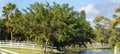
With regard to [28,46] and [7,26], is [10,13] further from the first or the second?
[28,46]

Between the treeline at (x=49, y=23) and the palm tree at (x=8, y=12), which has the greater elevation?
the palm tree at (x=8, y=12)

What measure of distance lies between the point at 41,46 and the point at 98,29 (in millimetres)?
69042

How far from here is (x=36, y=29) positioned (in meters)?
51.2

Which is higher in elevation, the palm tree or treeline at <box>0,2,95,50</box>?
the palm tree

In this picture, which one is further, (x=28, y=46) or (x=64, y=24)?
(x=28, y=46)

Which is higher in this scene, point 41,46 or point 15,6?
point 15,6

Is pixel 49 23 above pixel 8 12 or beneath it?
beneath

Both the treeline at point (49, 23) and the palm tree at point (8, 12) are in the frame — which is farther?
the palm tree at point (8, 12)

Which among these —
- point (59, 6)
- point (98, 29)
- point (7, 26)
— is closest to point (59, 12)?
point (59, 6)

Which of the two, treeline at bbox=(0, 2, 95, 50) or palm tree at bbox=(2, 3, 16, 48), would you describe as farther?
palm tree at bbox=(2, 3, 16, 48)

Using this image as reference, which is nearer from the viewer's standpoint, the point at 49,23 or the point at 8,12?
the point at 49,23

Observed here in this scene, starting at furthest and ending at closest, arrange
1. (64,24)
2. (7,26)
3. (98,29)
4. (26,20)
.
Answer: (98,29), (7,26), (26,20), (64,24)

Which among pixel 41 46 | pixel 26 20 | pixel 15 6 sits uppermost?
pixel 15 6

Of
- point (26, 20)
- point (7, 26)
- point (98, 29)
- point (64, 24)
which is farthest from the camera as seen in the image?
point (98, 29)
